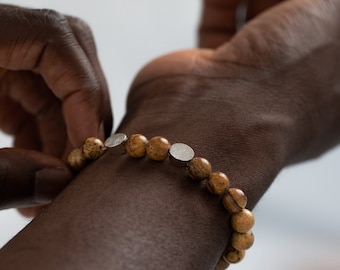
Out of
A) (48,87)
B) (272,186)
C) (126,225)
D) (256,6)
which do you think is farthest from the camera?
(256,6)

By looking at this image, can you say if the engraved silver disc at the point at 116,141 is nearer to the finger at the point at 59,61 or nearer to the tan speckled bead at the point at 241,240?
the finger at the point at 59,61

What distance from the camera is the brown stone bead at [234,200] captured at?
0.63 metres

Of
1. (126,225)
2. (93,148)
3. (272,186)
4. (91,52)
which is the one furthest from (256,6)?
(126,225)

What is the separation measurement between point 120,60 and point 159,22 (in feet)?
0.73

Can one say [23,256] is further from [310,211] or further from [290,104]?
[310,211]

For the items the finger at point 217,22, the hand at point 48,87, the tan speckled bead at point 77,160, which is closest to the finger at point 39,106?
the hand at point 48,87

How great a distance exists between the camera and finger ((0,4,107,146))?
70 centimetres

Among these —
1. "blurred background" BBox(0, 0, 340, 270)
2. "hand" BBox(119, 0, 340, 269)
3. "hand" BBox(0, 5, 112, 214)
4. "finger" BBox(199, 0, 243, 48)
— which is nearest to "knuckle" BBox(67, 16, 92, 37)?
"hand" BBox(0, 5, 112, 214)

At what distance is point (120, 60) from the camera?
1446 millimetres

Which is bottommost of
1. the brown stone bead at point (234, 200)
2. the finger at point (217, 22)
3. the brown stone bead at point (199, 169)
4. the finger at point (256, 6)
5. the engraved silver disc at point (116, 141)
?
the finger at point (217, 22)

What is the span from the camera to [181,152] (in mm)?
648

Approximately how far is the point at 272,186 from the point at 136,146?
348 millimetres

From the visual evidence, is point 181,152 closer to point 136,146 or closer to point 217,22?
point 136,146

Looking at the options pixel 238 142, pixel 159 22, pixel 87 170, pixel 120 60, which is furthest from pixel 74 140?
pixel 159 22
